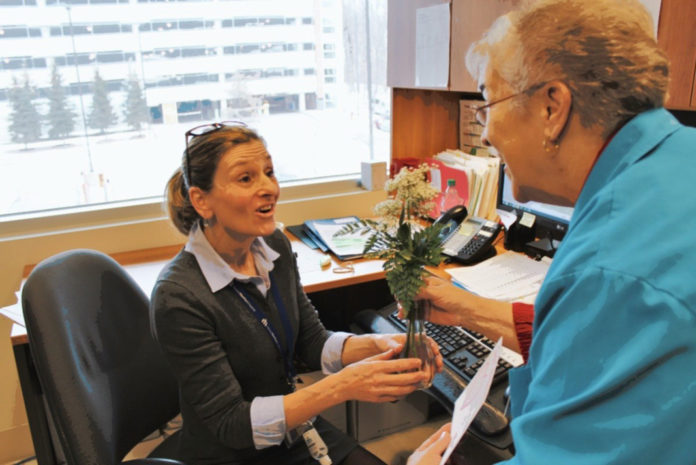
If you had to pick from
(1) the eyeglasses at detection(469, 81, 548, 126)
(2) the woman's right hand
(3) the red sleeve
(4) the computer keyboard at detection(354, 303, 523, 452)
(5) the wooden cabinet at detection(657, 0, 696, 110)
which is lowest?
(4) the computer keyboard at detection(354, 303, 523, 452)

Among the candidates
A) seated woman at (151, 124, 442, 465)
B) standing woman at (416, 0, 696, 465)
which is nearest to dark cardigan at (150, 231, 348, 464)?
seated woman at (151, 124, 442, 465)

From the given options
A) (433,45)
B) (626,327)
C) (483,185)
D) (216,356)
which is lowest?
(216,356)

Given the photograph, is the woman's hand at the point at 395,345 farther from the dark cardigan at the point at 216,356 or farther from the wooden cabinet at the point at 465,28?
the wooden cabinet at the point at 465,28

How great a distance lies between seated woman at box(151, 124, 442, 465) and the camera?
3.91ft

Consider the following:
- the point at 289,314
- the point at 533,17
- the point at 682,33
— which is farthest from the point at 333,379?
the point at 682,33

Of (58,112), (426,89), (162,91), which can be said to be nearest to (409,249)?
(426,89)

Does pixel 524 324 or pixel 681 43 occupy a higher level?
pixel 681 43

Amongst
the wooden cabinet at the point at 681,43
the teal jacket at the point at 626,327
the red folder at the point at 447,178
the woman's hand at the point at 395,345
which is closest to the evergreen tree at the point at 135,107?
the red folder at the point at 447,178

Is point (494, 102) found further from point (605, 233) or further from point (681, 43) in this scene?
point (681, 43)

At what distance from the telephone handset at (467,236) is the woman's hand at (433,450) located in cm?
97

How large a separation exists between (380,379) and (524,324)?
0.37m

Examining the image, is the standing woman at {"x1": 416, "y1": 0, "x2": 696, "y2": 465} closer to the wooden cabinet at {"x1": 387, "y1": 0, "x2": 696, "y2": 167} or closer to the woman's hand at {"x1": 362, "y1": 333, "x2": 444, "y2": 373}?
the woman's hand at {"x1": 362, "y1": 333, "x2": 444, "y2": 373}

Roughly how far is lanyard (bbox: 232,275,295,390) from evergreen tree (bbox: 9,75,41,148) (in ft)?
4.98

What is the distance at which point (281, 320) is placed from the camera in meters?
1.38
